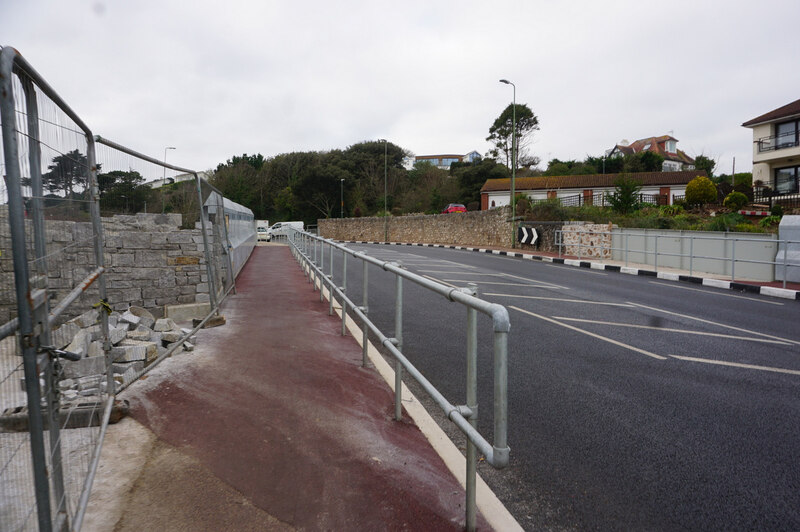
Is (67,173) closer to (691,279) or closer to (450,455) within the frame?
(450,455)

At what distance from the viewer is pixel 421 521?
2.39 metres

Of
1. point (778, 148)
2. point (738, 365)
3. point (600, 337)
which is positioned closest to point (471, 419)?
point (738, 365)

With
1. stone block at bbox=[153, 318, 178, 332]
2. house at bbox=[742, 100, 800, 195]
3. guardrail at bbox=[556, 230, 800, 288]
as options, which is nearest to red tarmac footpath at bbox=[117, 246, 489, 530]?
stone block at bbox=[153, 318, 178, 332]

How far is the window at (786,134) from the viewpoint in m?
32.2

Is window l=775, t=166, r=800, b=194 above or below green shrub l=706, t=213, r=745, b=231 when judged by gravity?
above

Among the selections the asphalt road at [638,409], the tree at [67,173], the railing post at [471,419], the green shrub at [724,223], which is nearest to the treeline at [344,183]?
the green shrub at [724,223]

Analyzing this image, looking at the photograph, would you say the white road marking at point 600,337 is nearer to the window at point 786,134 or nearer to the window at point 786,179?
the window at point 786,179

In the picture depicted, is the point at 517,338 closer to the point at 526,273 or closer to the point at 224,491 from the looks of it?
the point at 224,491

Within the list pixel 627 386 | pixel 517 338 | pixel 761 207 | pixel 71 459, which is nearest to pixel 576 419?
pixel 627 386

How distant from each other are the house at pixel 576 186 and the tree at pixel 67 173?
46.1 m

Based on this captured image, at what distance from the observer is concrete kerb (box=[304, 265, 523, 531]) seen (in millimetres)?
2449

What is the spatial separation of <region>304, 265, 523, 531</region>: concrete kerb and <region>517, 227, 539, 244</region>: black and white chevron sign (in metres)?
19.9

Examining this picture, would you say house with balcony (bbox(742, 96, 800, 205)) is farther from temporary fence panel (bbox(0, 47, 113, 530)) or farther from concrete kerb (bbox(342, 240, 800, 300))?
temporary fence panel (bbox(0, 47, 113, 530))

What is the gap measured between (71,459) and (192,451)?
609mm
